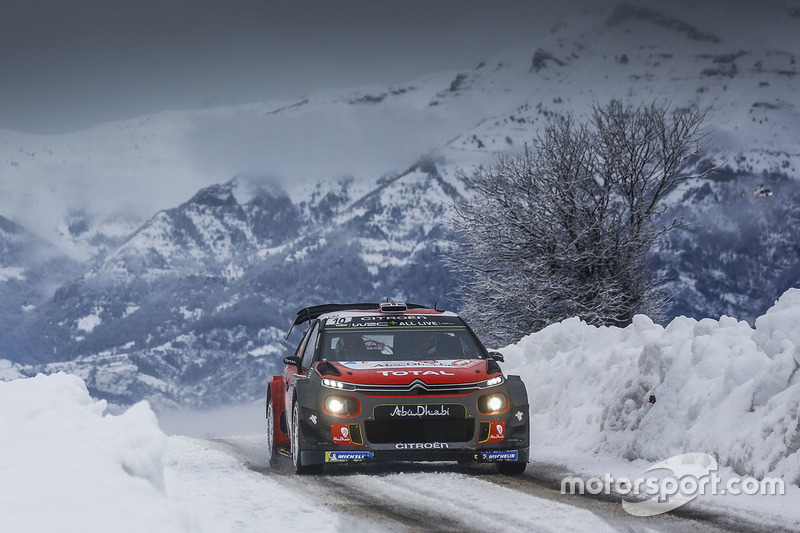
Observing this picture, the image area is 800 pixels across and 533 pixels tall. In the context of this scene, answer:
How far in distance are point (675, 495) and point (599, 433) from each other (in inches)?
148

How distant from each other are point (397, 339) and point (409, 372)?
120cm

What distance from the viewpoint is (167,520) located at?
504 cm

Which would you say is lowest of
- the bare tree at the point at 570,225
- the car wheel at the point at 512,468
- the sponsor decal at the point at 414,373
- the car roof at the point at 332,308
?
the car wheel at the point at 512,468

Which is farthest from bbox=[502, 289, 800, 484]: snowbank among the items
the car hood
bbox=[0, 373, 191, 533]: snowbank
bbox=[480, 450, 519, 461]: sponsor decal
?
bbox=[0, 373, 191, 533]: snowbank

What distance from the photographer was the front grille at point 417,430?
379 inches

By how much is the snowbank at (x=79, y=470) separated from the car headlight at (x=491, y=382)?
3.91 metres

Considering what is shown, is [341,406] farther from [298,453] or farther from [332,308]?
[332,308]

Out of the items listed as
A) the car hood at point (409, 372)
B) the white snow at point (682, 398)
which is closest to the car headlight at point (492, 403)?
the car hood at point (409, 372)

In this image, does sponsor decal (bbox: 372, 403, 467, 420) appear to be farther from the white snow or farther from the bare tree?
the bare tree

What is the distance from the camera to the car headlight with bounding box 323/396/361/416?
383 inches

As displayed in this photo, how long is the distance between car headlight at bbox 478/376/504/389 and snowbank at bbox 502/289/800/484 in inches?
71.4

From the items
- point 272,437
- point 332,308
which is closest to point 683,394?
point 332,308

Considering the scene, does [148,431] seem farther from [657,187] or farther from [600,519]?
[657,187]

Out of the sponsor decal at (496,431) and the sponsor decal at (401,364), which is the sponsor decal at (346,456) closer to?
the sponsor decal at (401,364)
